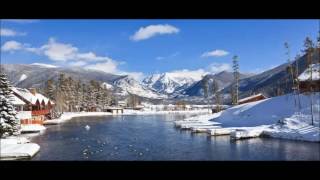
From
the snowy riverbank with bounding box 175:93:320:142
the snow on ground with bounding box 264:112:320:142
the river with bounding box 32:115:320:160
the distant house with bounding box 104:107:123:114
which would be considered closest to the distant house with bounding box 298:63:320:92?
the snowy riverbank with bounding box 175:93:320:142

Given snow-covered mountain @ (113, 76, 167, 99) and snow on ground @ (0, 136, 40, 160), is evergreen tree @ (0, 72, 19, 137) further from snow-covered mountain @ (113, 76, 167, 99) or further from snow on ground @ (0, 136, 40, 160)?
snow-covered mountain @ (113, 76, 167, 99)

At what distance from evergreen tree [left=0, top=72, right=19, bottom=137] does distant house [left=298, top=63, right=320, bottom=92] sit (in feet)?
43.0

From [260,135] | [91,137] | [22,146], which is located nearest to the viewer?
[22,146]

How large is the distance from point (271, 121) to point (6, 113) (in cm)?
1128

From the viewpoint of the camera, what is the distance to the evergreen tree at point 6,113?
13.5 m

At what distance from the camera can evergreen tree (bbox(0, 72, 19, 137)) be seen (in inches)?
531

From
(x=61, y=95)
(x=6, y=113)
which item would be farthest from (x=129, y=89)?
(x=6, y=113)

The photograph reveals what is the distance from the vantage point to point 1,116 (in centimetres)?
1348

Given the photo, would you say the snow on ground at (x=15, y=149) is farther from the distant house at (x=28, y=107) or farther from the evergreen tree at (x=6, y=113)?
the distant house at (x=28, y=107)

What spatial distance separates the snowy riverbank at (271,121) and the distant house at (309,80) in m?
0.51
